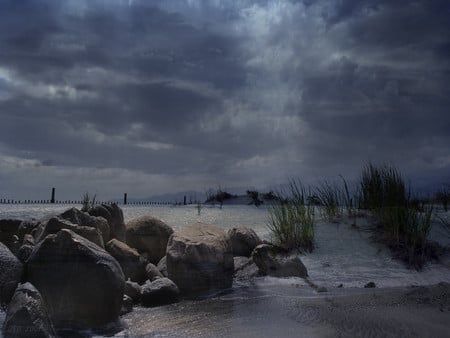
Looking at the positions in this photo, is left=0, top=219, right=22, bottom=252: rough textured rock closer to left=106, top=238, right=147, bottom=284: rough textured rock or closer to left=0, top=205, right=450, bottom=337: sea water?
left=106, top=238, right=147, bottom=284: rough textured rock

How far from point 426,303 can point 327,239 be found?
3910 mm

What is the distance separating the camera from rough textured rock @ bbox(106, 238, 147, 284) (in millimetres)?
7707

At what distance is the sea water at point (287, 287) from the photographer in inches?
215

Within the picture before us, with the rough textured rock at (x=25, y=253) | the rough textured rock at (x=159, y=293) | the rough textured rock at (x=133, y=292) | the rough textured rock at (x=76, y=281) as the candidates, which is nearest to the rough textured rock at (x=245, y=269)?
the rough textured rock at (x=159, y=293)

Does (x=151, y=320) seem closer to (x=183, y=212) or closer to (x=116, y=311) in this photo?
(x=116, y=311)

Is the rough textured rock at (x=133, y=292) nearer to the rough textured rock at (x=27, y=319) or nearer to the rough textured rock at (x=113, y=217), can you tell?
the rough textured rock at (x=27, y=319)

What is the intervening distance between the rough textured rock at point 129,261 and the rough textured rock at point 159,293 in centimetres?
82

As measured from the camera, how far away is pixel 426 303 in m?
6.58

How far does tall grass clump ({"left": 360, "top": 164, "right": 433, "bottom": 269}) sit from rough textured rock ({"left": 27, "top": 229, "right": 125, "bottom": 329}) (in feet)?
19.7

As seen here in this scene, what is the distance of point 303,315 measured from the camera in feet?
19.6

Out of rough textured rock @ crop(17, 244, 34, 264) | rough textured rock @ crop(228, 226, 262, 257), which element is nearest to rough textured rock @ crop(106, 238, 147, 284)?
rough textured rock @ crop(17, 244, 34, 264)

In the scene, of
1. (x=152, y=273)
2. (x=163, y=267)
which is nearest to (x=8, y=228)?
(x=163, y=267)

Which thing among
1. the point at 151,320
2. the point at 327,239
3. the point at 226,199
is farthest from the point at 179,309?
the point at 226,199

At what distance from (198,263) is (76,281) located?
2341 millimetres
